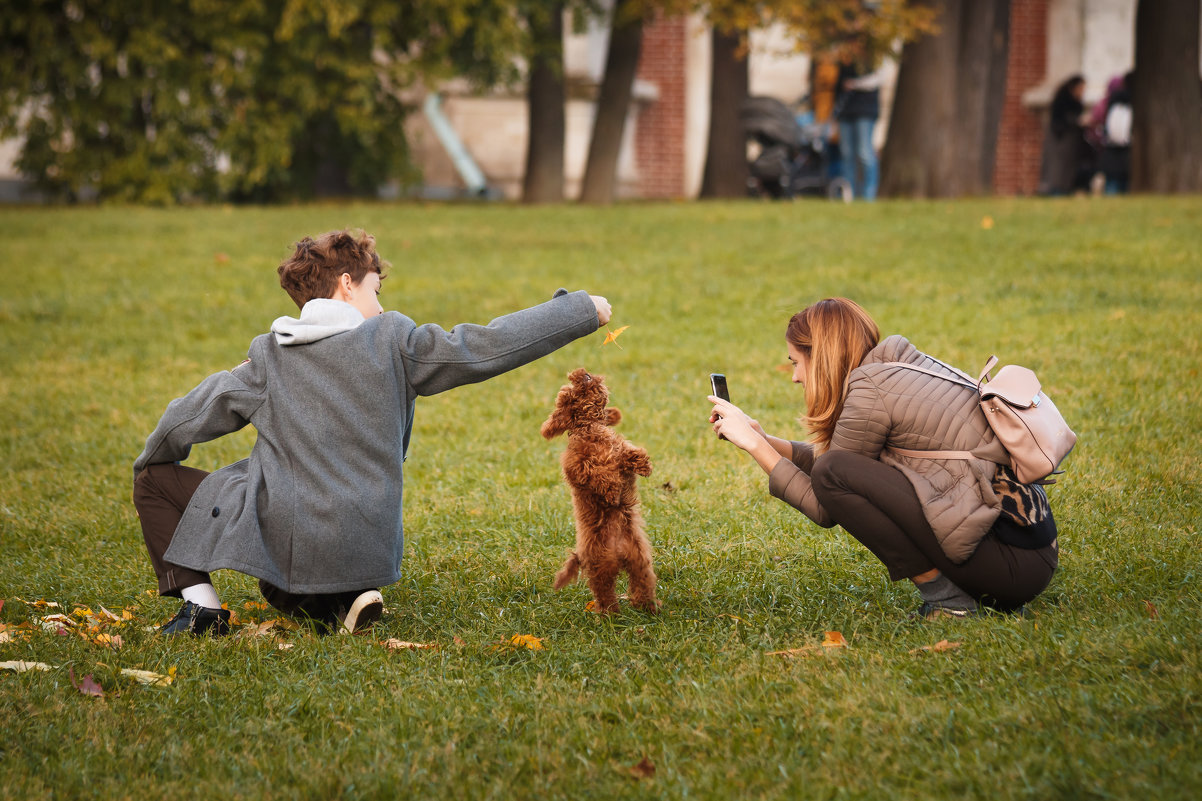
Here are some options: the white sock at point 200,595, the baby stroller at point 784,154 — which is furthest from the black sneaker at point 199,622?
the baby stroller at point 784,154

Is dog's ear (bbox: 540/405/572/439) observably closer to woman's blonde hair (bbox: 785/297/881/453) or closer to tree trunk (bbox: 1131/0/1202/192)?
woman's blonde hair (bbox: 785/297/881/453)

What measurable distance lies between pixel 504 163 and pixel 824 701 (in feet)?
72.8

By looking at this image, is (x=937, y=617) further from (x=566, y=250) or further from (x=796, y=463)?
(x=566, y=250)

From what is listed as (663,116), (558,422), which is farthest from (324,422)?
(663,116)

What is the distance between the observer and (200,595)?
3924 mm

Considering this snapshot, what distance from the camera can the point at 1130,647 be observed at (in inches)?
133

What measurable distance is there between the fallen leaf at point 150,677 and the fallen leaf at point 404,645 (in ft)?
2.08

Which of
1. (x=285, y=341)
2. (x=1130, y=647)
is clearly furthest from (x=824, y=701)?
(x=285, y=341)

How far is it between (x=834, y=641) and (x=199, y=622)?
202 cm

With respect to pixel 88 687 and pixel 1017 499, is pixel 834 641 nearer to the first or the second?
pixel 1017 499

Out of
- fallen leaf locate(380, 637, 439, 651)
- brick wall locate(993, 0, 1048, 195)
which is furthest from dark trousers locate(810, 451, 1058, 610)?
Answer: brick wall locate(993, 0, 1048, 195)

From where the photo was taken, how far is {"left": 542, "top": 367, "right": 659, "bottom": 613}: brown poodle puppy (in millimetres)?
3715

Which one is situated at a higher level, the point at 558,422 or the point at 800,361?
the point at 800,361

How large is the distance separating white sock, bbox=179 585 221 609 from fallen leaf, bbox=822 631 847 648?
1.96 m
